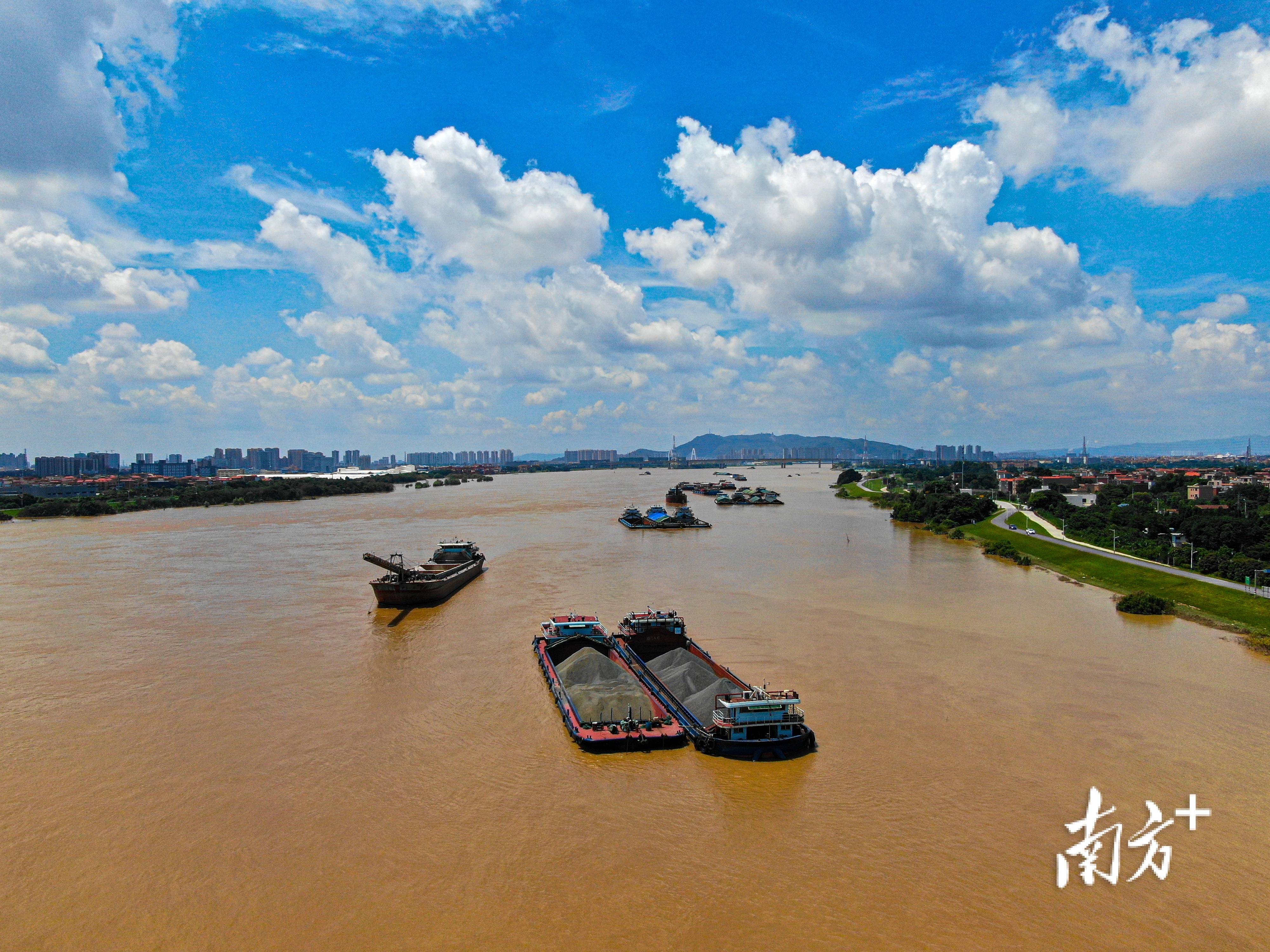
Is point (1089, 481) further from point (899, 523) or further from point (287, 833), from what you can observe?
point (287, 833)

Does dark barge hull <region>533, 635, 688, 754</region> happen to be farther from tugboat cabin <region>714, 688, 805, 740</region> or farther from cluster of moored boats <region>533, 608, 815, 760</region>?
tugboat cabin <region>714, 688, 805, 740</region>

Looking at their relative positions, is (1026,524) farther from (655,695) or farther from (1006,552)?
(655,695)

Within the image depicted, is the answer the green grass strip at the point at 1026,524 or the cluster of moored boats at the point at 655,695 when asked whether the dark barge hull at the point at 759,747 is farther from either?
the green grass strip at the point at 1026,524

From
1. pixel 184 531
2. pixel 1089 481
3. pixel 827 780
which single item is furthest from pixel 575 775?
pixel 1089 481

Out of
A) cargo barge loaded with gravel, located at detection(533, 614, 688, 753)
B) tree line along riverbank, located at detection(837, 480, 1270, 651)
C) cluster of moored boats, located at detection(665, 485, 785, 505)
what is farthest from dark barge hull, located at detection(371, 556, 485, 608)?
cluster of moored boats, located at detection(665, 485, 785, 505)

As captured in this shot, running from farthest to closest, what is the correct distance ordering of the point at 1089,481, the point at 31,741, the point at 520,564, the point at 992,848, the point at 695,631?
the point at 1089,481
the point at 520,564
the point at 695,631
the point at 31,741
the point at 992,848

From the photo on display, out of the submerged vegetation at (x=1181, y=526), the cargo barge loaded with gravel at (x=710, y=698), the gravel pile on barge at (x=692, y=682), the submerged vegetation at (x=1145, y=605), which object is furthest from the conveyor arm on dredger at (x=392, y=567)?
the submerged vegetation at (x=1181, y=526)
